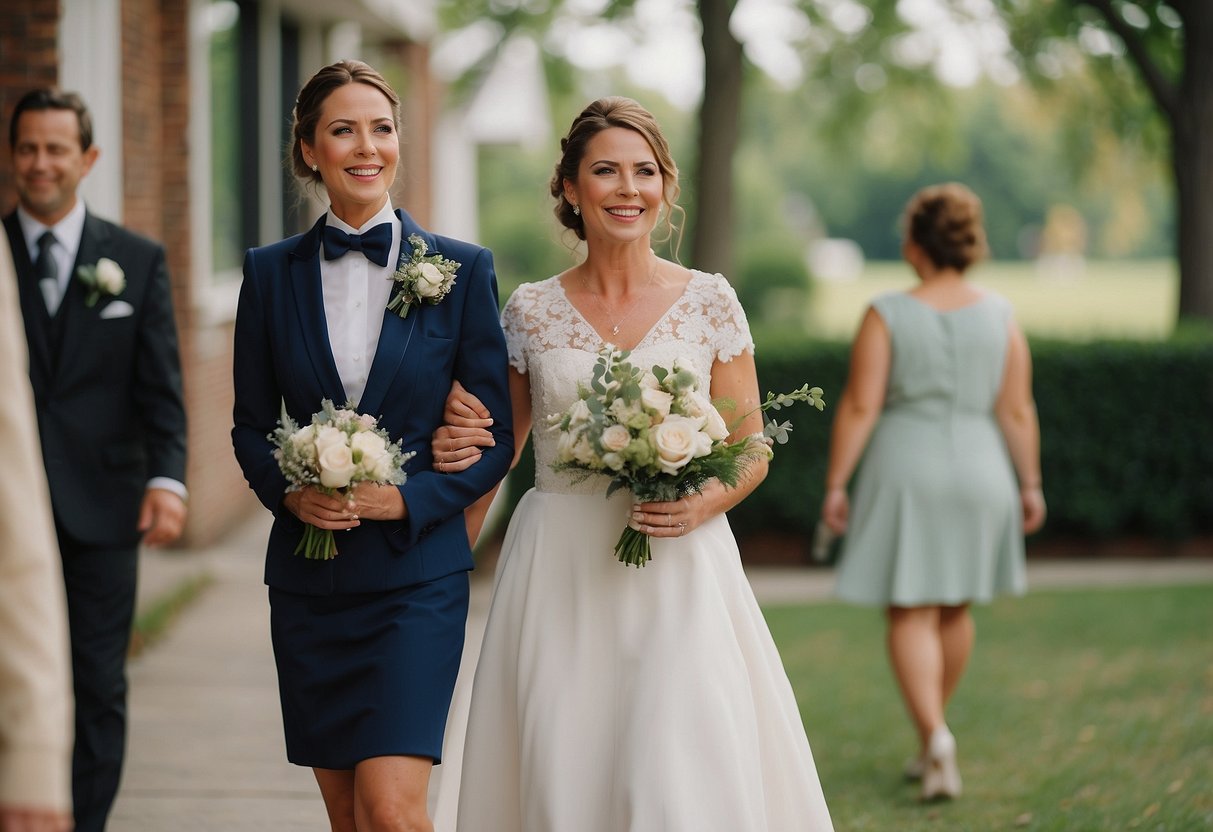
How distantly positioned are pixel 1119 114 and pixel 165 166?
10637mm

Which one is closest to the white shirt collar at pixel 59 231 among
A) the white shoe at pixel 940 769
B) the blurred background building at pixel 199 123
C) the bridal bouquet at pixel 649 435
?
the blurred background building at pixel 199 123

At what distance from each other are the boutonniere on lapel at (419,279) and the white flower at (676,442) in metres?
0.67

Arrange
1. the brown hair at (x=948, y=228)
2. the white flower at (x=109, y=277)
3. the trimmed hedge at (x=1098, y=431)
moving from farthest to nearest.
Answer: the trimmed hedge at (x=1098, y=431)
the brown hair at (x=948, y=228)
the white flower at (x=109, y=277)

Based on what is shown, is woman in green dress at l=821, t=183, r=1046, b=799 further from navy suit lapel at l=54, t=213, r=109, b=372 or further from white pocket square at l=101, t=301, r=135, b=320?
navy suit lapel at l=54, t=213, r=109, b=372

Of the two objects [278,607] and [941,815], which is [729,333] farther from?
[941,815]

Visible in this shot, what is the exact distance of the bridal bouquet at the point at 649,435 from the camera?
3.71 metres

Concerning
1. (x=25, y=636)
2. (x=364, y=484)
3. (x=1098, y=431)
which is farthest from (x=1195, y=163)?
(x=25, y=636)

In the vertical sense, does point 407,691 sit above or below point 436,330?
below

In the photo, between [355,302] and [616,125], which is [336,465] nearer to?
[355,302]

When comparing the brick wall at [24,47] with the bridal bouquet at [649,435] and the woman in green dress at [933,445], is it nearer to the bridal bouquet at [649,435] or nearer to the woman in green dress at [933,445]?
the woman in green dress at [933,445]

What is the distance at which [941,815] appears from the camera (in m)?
5.95

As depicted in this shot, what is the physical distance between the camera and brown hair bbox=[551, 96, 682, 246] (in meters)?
4.17

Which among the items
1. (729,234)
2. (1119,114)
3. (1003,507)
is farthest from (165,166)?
(1119,114)

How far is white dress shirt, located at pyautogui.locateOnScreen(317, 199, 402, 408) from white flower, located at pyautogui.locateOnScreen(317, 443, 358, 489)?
1.18 feet
